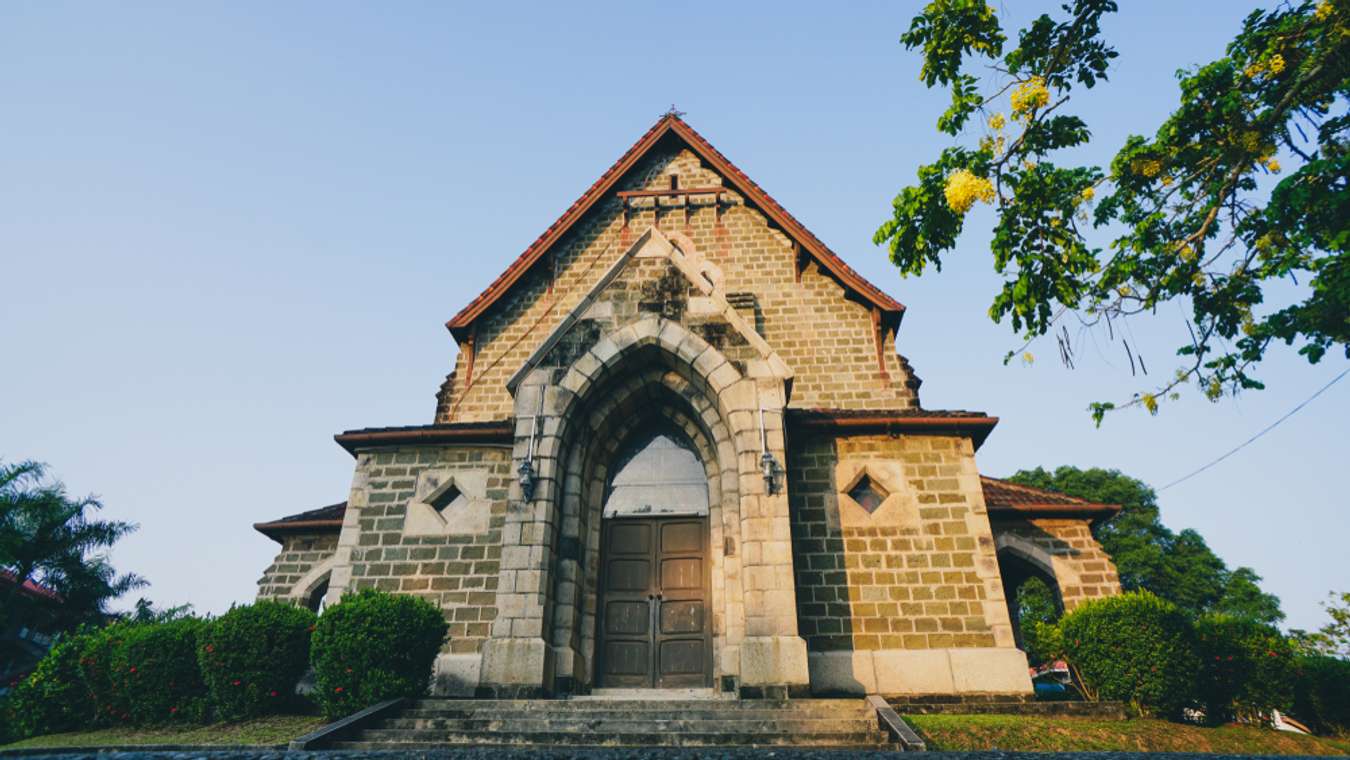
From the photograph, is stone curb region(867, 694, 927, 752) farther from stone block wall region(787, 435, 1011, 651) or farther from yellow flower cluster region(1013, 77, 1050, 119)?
yellow flower cluster region(1013, 77, 1050, 119)

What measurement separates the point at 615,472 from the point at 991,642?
5.80 meters

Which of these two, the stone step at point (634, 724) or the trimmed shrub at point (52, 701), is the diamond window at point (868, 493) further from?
the trimmed shrub at point (52, 701)

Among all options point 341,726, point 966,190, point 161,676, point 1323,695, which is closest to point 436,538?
point 161,676

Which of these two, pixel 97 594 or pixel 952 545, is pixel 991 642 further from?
pixel 97 594

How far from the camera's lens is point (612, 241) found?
1432 centimetres

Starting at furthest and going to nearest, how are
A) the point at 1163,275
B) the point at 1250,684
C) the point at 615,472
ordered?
the point at 615,472
the point at 1250,684
the point at 1163,275

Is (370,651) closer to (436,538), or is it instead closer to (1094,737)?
(436,538)

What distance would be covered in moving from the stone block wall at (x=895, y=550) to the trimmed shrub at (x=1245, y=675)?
2.55 meters

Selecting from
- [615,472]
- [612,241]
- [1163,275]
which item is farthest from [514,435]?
[1163,275]

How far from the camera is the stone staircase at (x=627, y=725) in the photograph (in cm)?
654

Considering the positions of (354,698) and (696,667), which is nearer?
(354,698)

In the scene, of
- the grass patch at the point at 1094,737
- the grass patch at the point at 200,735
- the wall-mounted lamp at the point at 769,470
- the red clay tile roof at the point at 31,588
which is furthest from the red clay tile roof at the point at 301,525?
the red clay tile roof at the point at 31,588

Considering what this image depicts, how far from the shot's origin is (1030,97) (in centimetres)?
684

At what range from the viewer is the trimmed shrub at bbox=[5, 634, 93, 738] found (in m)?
9.38
